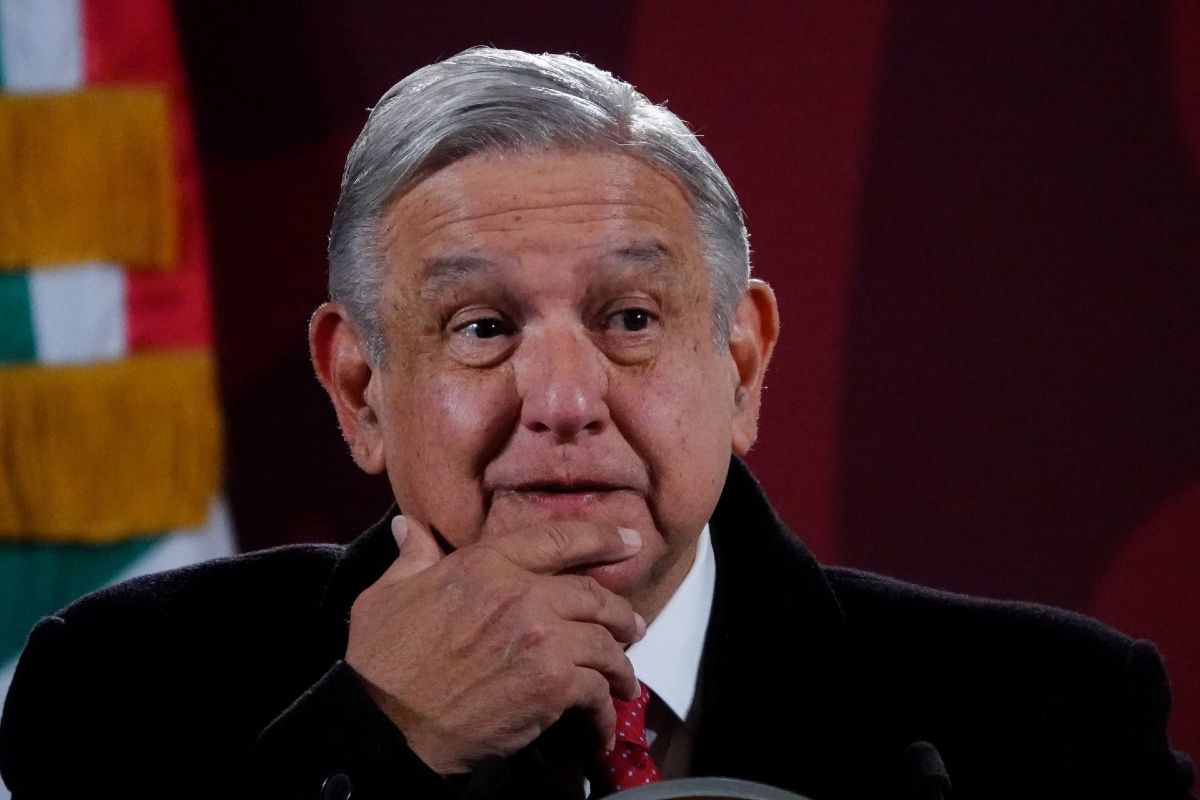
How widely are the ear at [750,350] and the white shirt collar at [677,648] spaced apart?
0.49 feet

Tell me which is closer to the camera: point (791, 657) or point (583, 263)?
point (583, 263)

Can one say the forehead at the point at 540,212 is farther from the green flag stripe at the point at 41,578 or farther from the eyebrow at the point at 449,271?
the green flag stripe at the point at 41,578

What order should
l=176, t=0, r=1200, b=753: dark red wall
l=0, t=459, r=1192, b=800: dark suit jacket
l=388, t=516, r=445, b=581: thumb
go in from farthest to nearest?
1. l=176, t=0, r=1200, b=753: dark red wall
2. l=0, t=459, r=1192, b=800: dark suit jacket
3. l=388, t=516, r=445, b=581: thumb

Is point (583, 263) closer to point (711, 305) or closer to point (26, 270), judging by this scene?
point (711, 305)

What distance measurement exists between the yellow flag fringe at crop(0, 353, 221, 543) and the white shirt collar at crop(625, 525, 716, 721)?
94 cm

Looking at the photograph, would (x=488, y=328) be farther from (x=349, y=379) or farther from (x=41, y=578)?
(x=41, y=578)

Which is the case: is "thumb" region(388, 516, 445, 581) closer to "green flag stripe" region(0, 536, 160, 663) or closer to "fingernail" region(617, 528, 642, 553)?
"fingernail" region(617, 528, 642, 553)

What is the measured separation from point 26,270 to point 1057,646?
5.57 ft

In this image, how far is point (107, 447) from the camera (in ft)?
7.26

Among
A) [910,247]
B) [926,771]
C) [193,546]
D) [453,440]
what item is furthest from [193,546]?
[926,771]

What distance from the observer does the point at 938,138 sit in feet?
7.18

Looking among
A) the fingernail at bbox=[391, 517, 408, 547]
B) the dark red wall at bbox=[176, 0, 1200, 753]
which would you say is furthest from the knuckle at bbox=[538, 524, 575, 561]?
the dark red wall at bbox=[176, 0, 1200, 753]

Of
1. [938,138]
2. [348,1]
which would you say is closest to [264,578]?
[348,1]

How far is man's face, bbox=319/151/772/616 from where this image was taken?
1.48 m
